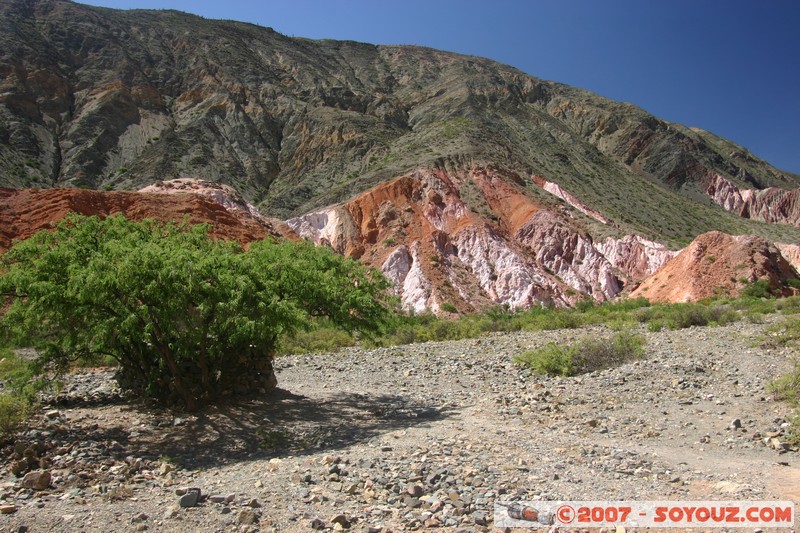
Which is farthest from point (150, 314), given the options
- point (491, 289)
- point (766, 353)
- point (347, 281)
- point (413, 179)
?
point (413, 179)

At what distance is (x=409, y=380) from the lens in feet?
57.3

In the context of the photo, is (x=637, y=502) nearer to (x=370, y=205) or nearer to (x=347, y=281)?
(x=347, y=281)

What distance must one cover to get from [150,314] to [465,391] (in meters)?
8.31

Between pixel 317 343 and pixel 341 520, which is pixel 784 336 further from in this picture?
pixel 317 343

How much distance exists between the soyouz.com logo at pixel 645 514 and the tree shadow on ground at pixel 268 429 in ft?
13.6

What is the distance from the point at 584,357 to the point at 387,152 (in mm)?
52785

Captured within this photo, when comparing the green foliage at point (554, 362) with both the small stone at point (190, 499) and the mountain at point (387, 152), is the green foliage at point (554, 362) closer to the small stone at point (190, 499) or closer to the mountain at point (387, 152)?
the small stone at point (190, 499)

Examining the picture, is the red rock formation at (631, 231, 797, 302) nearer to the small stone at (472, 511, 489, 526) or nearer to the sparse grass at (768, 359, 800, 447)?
the sparse grass at (768, 359, 800, 447)

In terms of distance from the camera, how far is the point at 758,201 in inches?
3563

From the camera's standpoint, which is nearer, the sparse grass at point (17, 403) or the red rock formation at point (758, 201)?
the sparse grass at point (17, 403)

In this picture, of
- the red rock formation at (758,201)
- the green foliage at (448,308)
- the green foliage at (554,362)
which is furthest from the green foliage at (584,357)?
the red rock formation at (758,201)

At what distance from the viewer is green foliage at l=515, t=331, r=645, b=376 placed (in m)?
15.7

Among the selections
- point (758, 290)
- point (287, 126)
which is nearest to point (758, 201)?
point (758, 290)

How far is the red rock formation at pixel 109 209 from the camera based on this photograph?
128 feet
